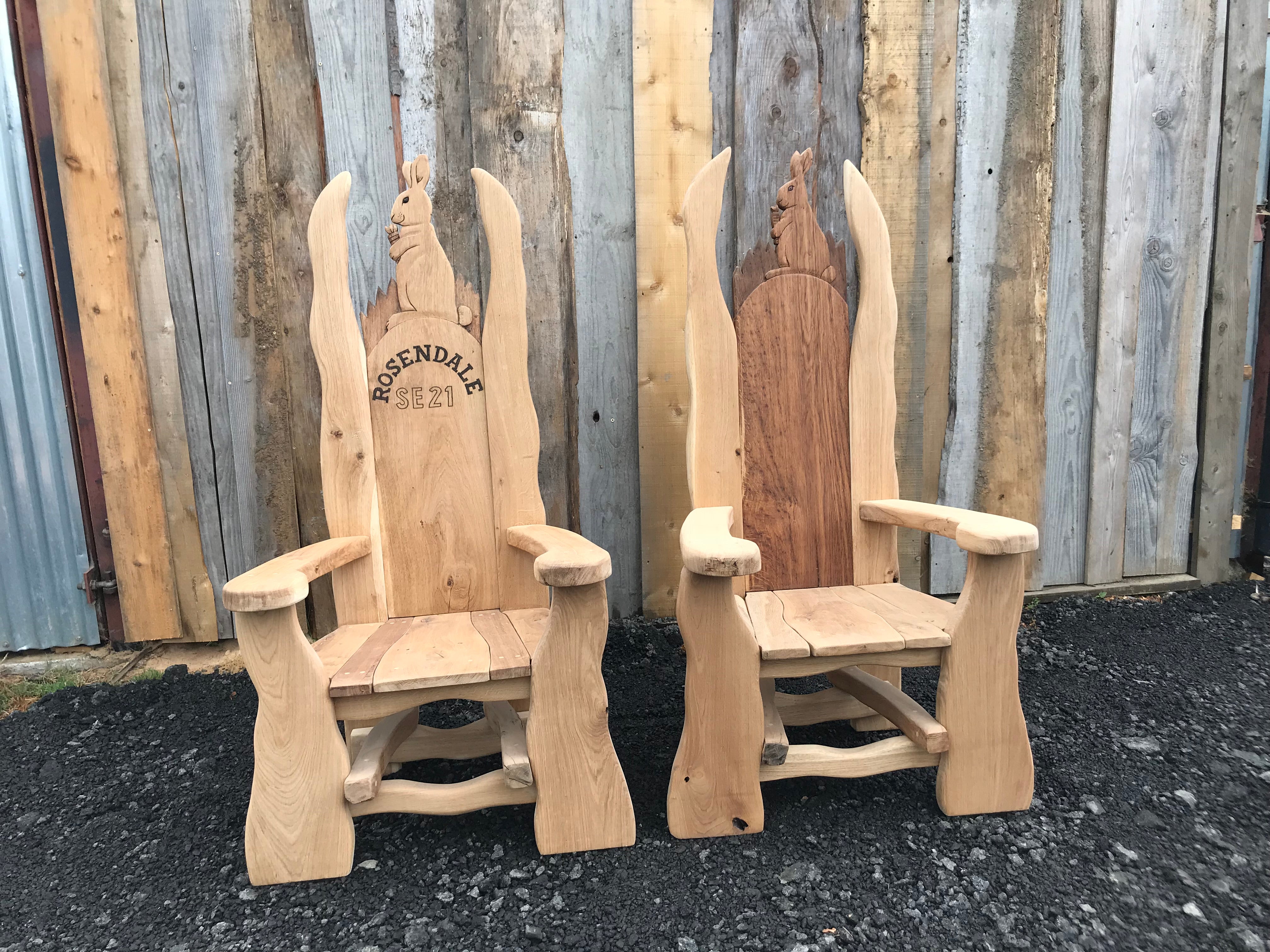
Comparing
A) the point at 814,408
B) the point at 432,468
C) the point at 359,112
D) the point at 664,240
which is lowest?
the point at 432,468

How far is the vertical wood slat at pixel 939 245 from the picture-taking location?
223 centimetres

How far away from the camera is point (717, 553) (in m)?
1.28

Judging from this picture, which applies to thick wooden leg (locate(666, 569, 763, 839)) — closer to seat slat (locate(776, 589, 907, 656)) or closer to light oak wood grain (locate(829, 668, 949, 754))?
seat slat (locate(776, 589, 907, 656))

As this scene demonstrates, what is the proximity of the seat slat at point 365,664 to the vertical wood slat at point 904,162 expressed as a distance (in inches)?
63.1

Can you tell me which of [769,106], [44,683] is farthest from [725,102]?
[44,683]

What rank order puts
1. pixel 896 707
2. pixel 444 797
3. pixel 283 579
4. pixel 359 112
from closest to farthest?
pixel 283 579, pixel 444 797, pixel 896 707, pixel 359 112

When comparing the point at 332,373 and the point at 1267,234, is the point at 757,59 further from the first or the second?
the point at 1267,234

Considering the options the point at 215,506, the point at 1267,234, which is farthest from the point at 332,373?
the point at 1267,234

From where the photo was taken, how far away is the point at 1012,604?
143cm

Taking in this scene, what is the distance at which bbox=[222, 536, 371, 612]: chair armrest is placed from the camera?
1.22 metres

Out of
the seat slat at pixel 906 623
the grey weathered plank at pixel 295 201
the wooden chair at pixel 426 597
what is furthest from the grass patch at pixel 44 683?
the seat slat at pixel 906 623

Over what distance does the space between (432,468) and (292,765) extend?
2.33 ft

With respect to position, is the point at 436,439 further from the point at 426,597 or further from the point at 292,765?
the point at 292,765

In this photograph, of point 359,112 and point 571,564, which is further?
point 359,112
